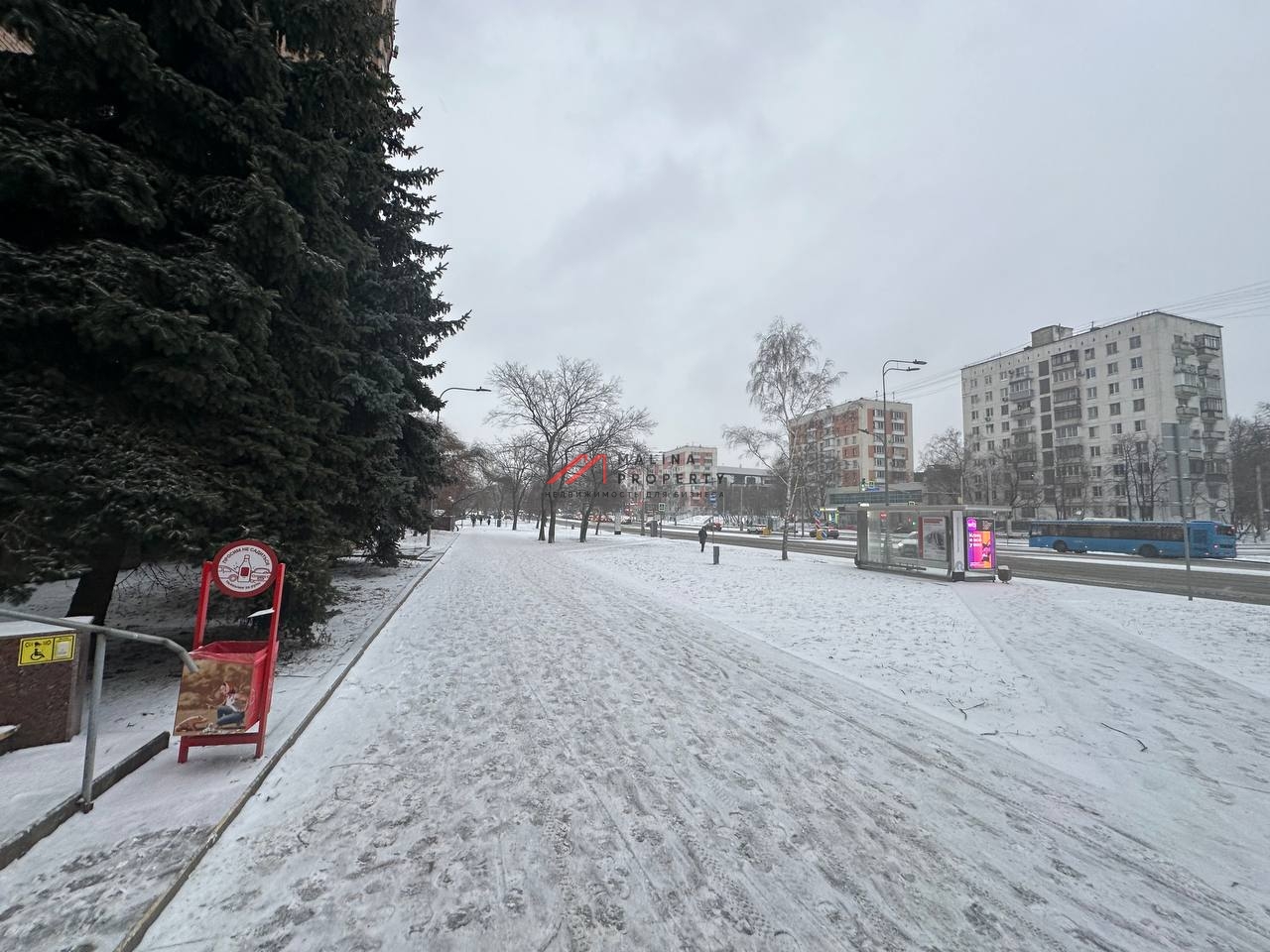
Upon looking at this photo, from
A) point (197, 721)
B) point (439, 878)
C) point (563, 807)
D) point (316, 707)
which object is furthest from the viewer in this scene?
point (316, 707)

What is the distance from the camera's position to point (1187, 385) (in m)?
55.7

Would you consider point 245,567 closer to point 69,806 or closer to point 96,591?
point 69,806

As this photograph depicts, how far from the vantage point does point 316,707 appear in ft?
16.0

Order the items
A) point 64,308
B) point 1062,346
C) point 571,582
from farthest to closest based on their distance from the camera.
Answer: point 1062,346 → point 571,582 → point 64,308

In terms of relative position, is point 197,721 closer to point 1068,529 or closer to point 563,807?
point 563,807

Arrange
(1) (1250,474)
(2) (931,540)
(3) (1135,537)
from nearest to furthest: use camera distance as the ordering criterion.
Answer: (2) (931,540)
(3) (1135,537)
(1) (1250,474)

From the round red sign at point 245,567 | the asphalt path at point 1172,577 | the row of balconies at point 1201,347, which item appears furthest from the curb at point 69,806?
the row of balconies at point 1201,347

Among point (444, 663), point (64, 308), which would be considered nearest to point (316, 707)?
point (444, 663)

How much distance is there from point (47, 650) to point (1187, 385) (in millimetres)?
80019

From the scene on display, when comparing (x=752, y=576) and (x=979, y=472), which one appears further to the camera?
(x=979, y=472)

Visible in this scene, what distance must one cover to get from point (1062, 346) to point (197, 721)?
83.7m

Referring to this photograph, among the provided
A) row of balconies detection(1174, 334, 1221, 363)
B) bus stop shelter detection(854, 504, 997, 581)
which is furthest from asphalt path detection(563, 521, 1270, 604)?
row of balconies detection(1174, 334, 1221, 363)

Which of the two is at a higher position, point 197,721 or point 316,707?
point 197,721

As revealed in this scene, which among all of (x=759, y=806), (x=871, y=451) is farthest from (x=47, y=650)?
(x=871, y=451)
